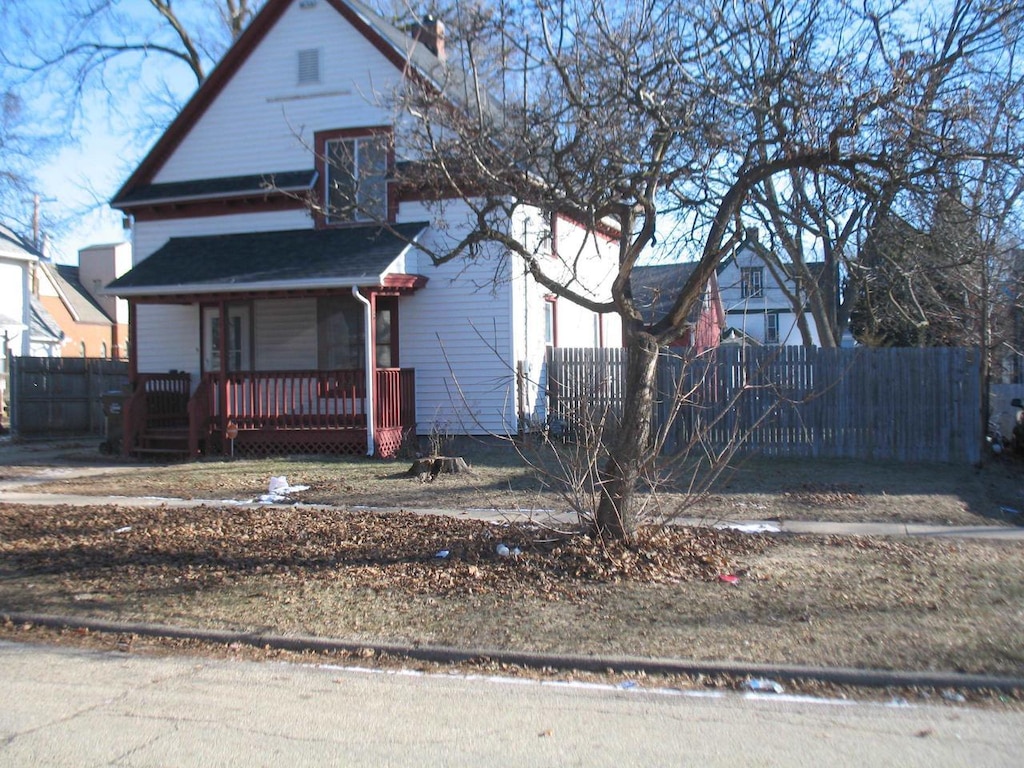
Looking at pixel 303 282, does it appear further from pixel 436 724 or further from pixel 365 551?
pixel 436 724

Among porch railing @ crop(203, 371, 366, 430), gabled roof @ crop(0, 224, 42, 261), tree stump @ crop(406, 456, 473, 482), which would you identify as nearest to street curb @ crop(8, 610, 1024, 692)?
tree stump @ crop(406, 456, 473, 482)

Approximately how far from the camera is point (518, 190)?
33.4ft

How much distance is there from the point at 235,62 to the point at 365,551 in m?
13.2

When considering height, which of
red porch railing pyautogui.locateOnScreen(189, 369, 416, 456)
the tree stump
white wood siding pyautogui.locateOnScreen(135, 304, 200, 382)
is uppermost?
white wood siding pyautogui.locateOnScreen(135, 304, 200, 382)

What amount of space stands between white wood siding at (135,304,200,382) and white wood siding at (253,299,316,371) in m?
1.37

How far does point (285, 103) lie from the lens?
18.3m

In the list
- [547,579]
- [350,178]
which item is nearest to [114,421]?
[350,178]

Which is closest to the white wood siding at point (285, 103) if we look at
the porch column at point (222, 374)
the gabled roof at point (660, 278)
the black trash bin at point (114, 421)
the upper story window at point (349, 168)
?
the upper story window at point (349, 168)

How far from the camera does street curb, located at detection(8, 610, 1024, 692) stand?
575cm

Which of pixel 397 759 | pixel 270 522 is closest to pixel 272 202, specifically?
pixel 270 522

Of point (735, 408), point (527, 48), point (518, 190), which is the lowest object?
point (735, 408)

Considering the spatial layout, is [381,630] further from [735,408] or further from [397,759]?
[735,408]

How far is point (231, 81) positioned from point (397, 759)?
16.9 meters

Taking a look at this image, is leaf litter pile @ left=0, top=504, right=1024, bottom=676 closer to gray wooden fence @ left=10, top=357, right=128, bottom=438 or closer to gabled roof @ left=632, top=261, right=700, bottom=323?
gabled roof @ left=632, top=261, right=700, bottom=323
